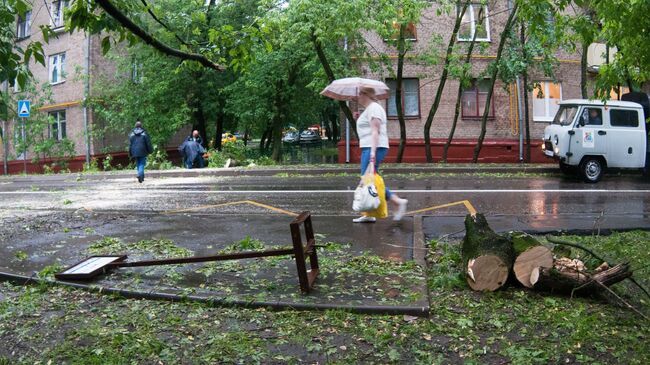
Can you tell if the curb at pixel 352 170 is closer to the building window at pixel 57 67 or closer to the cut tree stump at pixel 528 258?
the cut tree stump at pixel 528 258

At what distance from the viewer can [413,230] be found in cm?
782

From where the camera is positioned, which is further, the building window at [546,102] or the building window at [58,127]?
the building window at [58,127]

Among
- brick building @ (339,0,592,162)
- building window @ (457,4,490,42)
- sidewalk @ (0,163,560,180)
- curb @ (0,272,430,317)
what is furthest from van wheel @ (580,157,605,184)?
curb @ (0,272,430,317)

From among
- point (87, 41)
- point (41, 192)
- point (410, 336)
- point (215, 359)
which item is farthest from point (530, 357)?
point (87, 41)

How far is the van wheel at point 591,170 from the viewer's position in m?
15.1

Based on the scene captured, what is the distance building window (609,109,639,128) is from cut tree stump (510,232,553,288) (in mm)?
12102

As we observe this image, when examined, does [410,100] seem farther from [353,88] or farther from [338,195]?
[353,88]

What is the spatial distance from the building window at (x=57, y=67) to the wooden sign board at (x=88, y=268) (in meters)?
26.7

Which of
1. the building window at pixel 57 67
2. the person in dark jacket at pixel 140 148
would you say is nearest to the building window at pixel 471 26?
the person in dark jacket at pixel 140 148

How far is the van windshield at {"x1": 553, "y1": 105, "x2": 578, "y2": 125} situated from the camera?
607 inches

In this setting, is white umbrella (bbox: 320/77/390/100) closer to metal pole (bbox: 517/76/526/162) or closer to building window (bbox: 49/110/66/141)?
metal pole (bbox: 517/76/526/162)

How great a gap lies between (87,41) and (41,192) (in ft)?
53.3

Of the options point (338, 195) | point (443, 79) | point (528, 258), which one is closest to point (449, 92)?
point (443, 79)

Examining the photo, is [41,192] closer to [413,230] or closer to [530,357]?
[413,230]
